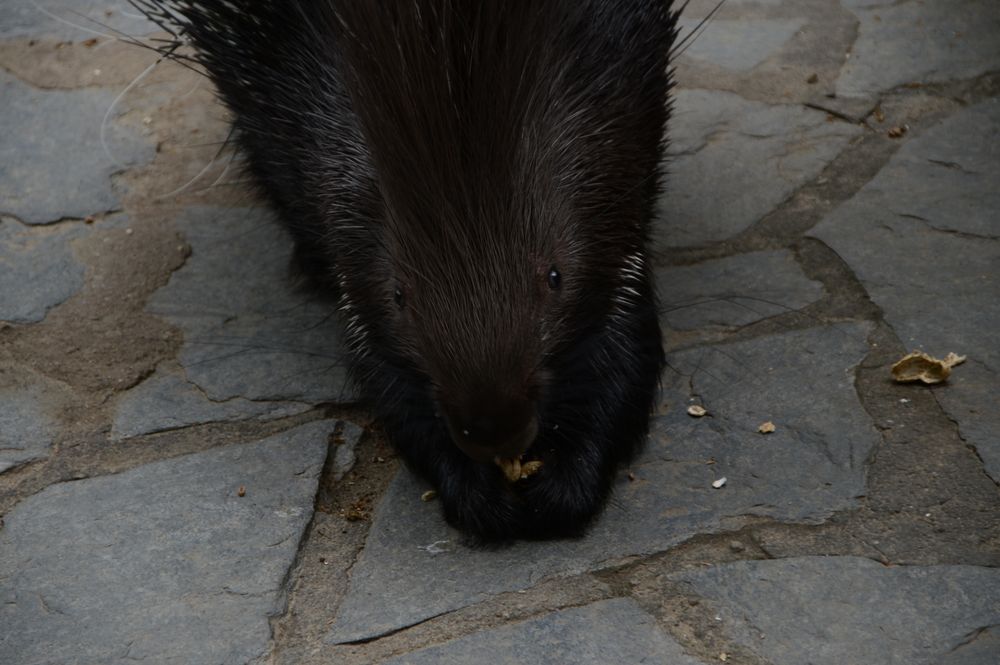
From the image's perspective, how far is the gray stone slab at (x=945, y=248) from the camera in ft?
9.33

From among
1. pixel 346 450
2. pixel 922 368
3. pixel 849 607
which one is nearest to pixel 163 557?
pixel 346 450

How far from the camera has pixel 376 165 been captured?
2.31 m

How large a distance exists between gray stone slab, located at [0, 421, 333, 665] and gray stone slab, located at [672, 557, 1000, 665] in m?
0.85

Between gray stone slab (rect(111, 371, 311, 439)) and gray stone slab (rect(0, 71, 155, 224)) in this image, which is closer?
gray stone slab (rect(111, 371, 311, 439))

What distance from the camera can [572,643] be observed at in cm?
226

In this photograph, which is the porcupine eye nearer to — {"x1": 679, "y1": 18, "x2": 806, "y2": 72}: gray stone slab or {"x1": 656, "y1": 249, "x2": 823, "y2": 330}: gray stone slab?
{"x1": 656, "y1": 249, "x2": 823, "y2": 330}: gray stone slab

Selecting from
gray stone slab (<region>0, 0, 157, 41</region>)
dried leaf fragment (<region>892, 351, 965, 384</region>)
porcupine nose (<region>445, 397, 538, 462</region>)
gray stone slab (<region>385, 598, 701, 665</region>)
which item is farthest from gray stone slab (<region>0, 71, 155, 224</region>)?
dried leaf fragment (<region>892, 351, 965, 384</region>)

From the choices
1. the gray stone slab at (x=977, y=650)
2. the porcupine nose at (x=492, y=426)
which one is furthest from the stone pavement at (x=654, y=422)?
the porcupine nose at (x=492, y=426)

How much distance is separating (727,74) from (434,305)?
7.82ft

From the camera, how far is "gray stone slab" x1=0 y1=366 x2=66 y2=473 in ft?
9.60

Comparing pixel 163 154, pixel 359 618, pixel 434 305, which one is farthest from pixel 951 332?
pixel 163 154

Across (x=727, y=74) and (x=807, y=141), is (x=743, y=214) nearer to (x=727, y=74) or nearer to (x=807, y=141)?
(x=807, y=141)

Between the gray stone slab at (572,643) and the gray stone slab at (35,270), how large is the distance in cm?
175

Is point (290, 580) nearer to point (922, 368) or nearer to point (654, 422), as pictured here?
point (654, 422)
